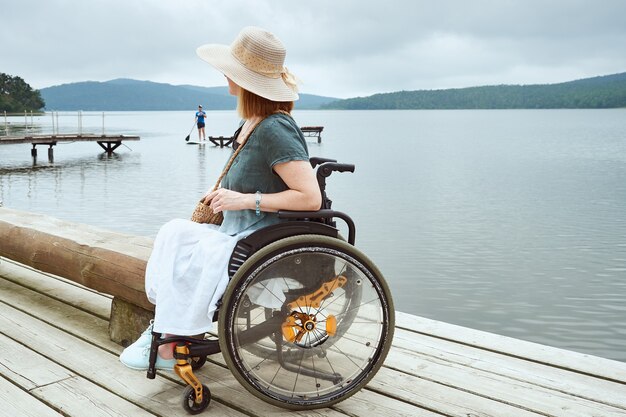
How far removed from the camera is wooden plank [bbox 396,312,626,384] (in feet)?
8.89

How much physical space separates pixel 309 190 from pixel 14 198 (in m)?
15.0

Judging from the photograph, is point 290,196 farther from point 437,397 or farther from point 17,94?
point 17,94

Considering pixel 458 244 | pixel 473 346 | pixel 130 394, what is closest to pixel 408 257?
pixel 458 244

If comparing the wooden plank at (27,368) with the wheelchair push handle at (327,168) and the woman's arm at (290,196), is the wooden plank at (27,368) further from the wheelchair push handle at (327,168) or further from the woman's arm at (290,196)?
the wheelchair push handle at (327,168)

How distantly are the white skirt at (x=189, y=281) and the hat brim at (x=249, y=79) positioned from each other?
1.72 feet

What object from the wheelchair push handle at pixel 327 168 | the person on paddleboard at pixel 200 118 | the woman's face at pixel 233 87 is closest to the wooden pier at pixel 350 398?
the wheelchair push handle at pixel 327 168

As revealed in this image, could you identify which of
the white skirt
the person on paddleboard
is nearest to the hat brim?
the white skirt

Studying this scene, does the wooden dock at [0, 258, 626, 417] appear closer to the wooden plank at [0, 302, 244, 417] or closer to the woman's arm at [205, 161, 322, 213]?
the wooden plank at [0, 302, 244, 417]

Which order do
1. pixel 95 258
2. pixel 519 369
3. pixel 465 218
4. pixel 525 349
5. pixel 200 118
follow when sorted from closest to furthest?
pixel 519 369 < pixel 525 349 < pixel 95 258 < pixel 465 218 < pixel 200 118

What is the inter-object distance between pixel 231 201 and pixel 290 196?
0.21 metres

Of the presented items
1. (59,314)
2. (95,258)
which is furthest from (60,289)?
(95,258)

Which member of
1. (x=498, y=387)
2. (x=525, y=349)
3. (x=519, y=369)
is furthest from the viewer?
(x=525, y=349)

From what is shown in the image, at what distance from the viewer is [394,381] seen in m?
2.63

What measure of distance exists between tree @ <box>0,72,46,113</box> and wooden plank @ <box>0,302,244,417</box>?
74.3 m
